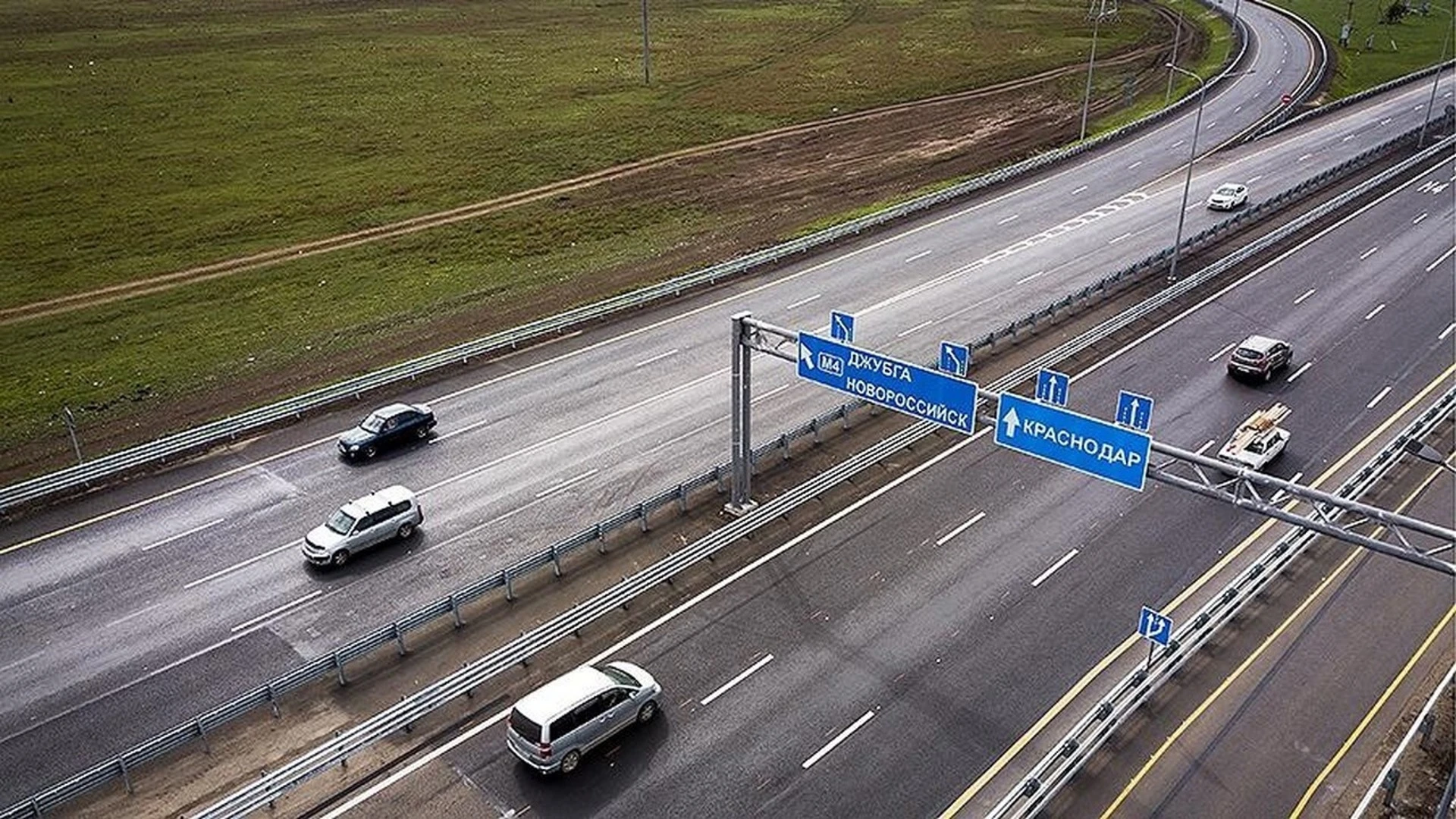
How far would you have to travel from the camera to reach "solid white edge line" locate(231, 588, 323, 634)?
2961cm

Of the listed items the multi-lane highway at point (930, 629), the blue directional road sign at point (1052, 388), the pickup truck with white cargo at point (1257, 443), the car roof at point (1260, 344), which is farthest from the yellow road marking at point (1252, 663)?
the car roof at point (1260, 344)

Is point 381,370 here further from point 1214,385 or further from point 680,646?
point 1214,385

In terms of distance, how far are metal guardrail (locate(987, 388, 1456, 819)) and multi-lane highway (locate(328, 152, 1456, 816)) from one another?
1.67 metres

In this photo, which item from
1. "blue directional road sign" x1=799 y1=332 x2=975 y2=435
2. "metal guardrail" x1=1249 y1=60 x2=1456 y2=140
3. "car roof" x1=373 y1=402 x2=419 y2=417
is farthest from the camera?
"metal guardrail" x1=1249 y1=60 x2=1456 y2=140

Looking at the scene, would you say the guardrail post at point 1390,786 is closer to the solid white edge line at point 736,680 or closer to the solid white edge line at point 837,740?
the solid white edge line at point 837,740

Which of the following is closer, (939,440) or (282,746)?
(282,746)

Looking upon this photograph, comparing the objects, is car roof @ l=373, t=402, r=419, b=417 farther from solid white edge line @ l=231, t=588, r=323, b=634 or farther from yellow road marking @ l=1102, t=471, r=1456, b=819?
yellow road marking @ l=1102, t=471, r=1456, b=819

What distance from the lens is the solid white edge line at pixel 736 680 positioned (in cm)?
2650

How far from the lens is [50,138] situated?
80938mm

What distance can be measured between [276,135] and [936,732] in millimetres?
76950

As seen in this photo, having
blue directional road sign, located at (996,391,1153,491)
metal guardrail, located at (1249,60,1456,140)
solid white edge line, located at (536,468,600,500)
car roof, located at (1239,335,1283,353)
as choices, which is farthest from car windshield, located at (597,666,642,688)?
metal guardrail, located at (1249,60,1456,140)

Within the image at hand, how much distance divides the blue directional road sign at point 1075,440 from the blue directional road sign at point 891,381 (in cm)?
144

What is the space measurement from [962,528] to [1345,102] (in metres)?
81.0

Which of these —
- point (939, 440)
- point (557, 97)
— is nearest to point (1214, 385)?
point (939, 440)
